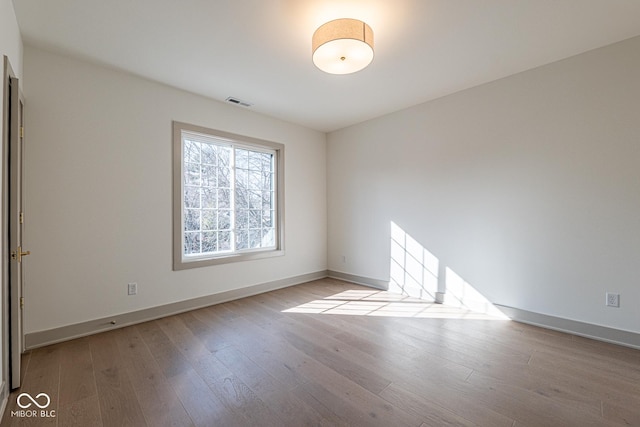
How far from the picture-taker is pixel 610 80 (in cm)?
253

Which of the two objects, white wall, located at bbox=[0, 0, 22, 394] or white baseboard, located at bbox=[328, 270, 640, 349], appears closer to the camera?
white wall, located at bbox=[0, 0, 22, 394]

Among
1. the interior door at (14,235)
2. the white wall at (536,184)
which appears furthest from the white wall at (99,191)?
the white wall at (536,184)

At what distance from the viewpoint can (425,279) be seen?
12.6ft

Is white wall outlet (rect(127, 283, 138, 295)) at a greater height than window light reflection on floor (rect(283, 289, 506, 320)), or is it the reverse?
white wall outlet (rect(127, 283, 138, 295))

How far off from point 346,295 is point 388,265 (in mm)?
830

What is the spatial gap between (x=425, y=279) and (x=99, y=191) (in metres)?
4.08

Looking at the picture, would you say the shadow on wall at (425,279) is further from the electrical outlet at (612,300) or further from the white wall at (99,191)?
the white wall at (99,191)

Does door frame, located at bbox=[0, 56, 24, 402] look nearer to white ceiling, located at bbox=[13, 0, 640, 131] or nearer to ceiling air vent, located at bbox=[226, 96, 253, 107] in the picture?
white ceiling, located at bbox=[13, 0, 640, 131]

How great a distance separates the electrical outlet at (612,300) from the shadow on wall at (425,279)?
2.97ft

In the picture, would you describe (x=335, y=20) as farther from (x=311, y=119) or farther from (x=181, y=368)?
(x=181, y=368)

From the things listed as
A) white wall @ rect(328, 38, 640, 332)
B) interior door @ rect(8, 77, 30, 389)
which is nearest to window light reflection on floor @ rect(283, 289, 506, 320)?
white wall @ rect(328, 38, 640, 332)

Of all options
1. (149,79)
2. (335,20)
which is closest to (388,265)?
(335,20)

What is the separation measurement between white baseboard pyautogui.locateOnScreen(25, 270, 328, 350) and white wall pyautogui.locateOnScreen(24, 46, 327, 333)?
0.20 ft

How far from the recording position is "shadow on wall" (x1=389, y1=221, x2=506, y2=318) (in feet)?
11.1
